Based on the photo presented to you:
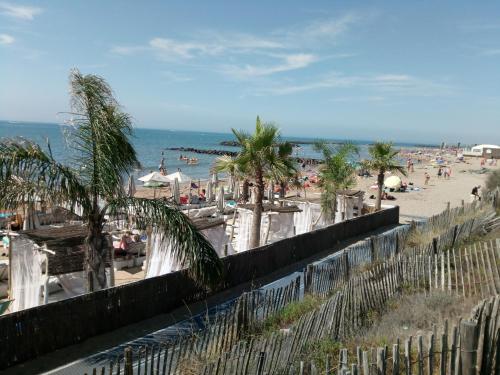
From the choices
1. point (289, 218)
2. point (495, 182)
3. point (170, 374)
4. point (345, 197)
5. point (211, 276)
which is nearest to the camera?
point (170, 374)

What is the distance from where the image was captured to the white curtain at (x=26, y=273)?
347 inches

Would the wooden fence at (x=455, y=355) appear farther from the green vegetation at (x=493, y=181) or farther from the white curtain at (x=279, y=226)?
the green vegetation at (x=493, y=181)

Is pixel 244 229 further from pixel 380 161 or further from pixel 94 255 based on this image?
pixel 380 161

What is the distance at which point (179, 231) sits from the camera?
25.9 feet

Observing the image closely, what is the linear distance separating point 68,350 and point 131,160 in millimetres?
3246

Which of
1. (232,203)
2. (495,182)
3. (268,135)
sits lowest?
(232,203)

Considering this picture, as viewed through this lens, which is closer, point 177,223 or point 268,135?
point 177,223

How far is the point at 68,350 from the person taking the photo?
23.4 feet

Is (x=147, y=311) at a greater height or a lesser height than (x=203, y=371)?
lesser

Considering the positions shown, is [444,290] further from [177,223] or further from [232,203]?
[232,203]

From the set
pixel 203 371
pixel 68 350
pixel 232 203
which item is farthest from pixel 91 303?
pixel 232 203

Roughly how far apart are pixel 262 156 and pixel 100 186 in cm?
595

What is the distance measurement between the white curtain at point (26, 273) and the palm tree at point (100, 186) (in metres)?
1.33

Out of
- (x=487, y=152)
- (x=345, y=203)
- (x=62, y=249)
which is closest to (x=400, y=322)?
(x=62, y=249)
